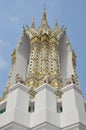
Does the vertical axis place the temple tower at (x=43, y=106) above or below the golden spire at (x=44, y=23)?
below

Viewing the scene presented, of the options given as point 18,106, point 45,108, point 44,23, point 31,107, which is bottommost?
point 45,108

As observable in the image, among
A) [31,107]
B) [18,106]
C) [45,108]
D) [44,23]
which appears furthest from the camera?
[44,23]

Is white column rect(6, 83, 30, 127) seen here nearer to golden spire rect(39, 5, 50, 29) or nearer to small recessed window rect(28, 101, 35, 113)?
small recessed window rect(28, 101, 35, 113)

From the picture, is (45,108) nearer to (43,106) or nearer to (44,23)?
(43,106)

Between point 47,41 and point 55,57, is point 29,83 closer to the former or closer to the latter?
point 55,57

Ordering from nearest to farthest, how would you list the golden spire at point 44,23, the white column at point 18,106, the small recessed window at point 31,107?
1. the white column at point 18,106
2. the small recessed window at point 31,107
3. the golden spire at point 44,23

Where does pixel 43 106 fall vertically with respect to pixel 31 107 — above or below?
below

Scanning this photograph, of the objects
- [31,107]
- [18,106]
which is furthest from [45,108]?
[31,107]

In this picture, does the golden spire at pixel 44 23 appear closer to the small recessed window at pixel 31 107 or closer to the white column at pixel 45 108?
the white column at pixel 45 108

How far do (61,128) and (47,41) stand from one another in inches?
495

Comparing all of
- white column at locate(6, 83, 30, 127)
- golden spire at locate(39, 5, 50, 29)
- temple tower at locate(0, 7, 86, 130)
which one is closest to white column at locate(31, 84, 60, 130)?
temple tower at locate(0, 7, 86, 130)

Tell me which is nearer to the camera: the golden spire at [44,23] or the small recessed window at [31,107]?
the small recessed window at [31,107]

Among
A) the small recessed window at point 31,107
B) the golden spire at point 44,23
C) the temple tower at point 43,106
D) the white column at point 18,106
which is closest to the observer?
→ the temple tower at point 43,106

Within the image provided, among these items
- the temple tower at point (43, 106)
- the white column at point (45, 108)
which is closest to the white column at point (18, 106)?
the temple tower at point (43, 106)
